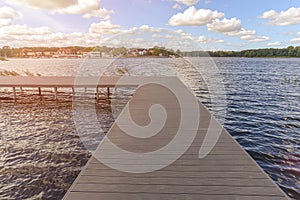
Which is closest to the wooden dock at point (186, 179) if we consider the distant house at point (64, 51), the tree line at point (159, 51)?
the tree line at point (159, 51)

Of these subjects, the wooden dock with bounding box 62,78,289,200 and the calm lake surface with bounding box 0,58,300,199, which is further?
the calm lake surface with bounding box 0,58,300,199

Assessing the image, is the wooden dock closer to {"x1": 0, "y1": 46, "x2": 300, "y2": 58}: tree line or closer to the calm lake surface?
the calm lake surface

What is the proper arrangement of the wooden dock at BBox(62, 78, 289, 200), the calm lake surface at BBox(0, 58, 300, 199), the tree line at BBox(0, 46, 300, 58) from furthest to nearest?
1. the tree line at BBox(0, 46, 300, 58)
2. the calm lake surface at BBox(0, 58, 300, 199)
3. the wooden dock at BBox(62, 78, 289, 200)

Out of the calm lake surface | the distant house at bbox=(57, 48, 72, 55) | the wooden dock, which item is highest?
the distant house at bbox=(57, 48, 72, 55)

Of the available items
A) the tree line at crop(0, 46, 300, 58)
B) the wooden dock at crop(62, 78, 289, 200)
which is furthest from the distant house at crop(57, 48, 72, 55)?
the wooden dock at crop(62, 78, 289, 200)

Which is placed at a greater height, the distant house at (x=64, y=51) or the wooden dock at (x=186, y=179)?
the distant house at (x=64, y=51)

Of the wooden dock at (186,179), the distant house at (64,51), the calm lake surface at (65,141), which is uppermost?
the distant house at (64,51)

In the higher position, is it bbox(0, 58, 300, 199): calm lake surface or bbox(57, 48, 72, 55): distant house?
bbox(57, 48, 72, 55): distant house

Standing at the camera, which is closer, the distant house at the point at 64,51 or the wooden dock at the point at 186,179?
the wooden dock at the point at 186,179

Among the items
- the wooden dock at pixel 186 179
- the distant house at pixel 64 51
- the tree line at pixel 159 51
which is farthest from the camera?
the distant house at pixel 64 51

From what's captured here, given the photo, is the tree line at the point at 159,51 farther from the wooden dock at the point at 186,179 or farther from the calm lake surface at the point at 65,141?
the wooden dock at the point at 186,179

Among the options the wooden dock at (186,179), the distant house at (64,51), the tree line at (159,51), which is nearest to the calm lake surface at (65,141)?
the wooden dock at (186,179)

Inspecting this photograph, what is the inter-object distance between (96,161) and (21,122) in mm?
5234

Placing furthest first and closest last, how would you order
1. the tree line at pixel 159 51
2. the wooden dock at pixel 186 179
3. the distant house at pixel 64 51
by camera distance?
the distant house at pixel 64 51 → the tree line at pixel 159 51 → the wooden dock at pixel 186 179
